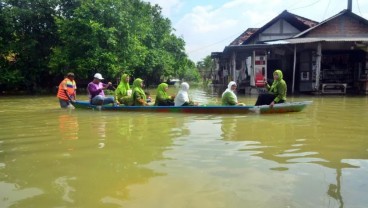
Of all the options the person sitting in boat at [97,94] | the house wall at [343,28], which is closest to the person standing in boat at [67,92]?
the person sitting in boat at [97,94]

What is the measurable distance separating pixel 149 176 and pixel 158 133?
2947mm

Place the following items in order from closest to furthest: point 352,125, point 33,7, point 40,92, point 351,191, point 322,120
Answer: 1. point 351,191
2. point 352,125
3. point 322,120
4. point 33,7
5. point 40,92

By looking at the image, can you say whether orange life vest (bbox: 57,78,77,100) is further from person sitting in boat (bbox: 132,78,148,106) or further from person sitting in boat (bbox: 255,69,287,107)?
person sitting in boat (bbox: 255,69,287,107)

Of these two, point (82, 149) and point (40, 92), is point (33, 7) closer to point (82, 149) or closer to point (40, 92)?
point (40, 92)

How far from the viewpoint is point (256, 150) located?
17.7 ft

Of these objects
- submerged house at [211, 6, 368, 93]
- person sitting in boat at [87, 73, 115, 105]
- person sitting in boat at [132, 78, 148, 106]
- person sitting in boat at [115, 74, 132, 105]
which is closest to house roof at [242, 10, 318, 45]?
submerged house at [211, 6, 368, 93]

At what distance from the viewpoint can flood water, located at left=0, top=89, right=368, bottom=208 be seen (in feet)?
11.3

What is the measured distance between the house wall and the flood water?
1337 centimetres

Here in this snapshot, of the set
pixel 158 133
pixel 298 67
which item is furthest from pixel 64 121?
pixel 298 67

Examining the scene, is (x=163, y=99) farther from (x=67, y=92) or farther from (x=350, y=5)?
(x=350, y=5)

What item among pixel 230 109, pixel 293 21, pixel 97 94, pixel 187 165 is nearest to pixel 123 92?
pixel 97 94

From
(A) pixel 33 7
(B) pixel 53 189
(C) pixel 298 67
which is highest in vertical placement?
(A) pixel 33 7

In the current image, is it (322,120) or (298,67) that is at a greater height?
(298,67)

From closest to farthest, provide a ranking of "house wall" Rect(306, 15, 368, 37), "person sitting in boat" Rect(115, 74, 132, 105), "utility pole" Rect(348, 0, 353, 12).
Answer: "person sitting in boat" Rect(115, 74, 132, 105), "utility pole" Rect(348, 0, 353, 12), "house wall" Rect(306, 15, 368, 37)
